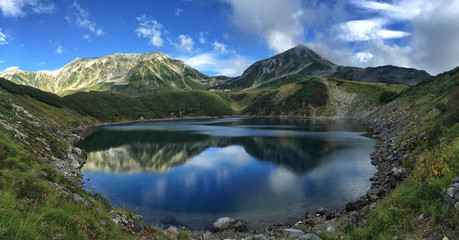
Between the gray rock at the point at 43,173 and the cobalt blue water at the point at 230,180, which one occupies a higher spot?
the gray rock at the point at 43,173

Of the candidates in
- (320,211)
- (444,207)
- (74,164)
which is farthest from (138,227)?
(74,164)

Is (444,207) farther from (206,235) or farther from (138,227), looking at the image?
(138,227)

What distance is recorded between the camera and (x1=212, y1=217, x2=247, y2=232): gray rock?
21469 mm

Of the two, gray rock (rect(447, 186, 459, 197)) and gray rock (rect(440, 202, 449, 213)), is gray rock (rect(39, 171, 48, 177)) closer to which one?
gray rock (rect(440, 202, 449, 213))

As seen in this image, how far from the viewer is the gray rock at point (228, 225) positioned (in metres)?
21.5

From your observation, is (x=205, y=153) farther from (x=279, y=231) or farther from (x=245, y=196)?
(x=279, y=231)

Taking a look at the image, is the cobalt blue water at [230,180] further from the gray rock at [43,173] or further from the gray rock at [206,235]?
the gray rock at [43,173]

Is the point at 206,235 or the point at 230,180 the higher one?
the point at 206,235

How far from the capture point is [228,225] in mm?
21672

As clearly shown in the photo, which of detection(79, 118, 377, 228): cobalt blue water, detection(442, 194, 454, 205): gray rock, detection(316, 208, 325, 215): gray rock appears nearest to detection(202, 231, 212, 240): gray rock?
detection(79, 118, 377, 228): cobalt blue water

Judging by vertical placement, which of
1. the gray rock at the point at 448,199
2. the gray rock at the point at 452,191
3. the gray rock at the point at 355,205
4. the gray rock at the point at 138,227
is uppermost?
the gray rock at the point at 452,191

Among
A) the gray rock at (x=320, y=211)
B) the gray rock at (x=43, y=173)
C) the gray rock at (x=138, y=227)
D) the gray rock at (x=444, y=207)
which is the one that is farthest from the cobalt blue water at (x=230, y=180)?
the gray rock at (x=444, y=207)

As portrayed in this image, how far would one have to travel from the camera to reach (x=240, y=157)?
53188mm

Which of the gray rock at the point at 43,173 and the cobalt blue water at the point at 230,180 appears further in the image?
the cobalt blue water at the point at 230,180
